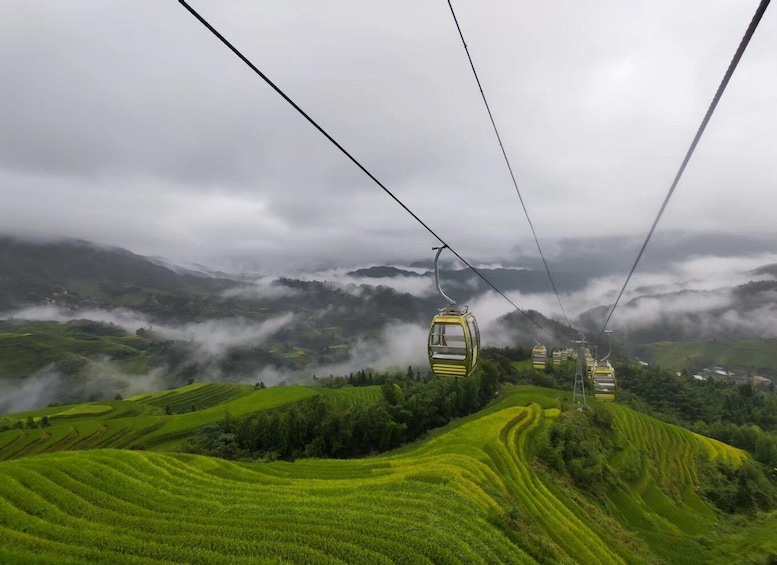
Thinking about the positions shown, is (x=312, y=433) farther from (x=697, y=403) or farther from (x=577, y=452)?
(x=697, y=403)

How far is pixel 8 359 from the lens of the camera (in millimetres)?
185625

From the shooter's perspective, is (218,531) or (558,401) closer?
(218,531)

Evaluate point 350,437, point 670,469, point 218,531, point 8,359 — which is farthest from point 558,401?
point 8,359

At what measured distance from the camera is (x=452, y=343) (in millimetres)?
15406

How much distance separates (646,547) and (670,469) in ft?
98.9

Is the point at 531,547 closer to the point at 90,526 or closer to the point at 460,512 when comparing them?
the point at 460,512

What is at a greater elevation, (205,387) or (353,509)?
(353,509)

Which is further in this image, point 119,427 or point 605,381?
point 119,427

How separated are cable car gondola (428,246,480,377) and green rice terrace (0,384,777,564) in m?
6.66

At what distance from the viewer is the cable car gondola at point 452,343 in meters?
15.0

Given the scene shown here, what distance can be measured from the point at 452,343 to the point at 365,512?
28.9ft

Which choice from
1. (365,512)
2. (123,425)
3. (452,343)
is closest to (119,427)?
(123,425)

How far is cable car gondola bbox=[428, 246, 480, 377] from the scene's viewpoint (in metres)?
15.0

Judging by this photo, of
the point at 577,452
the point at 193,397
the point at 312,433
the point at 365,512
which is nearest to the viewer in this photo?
the point at 365,512
